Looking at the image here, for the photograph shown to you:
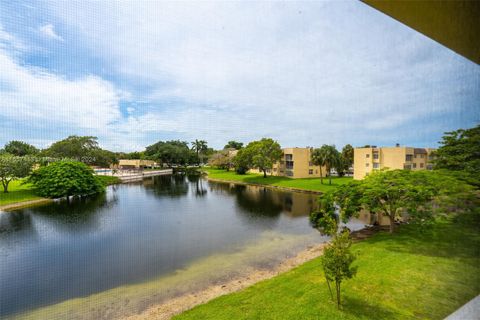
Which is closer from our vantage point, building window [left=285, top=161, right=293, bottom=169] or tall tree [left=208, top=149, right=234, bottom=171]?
building window [left=285, top=161, right=293, bottom=169]

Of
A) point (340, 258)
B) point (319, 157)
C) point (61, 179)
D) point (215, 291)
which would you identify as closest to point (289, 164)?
point (319, 157)

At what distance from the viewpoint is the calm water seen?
3600mm

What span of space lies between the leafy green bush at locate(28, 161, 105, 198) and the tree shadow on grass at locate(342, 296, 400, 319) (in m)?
10.7

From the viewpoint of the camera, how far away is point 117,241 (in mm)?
5438

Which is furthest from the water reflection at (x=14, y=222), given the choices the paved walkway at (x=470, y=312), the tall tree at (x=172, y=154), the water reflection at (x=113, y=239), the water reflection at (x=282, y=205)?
the tall tree at (x=172, y=154)

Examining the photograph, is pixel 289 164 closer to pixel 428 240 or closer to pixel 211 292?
pixel 428 240

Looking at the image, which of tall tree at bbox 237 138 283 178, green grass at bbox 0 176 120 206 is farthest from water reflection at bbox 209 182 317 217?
green grass at bbox 0 176 120 206

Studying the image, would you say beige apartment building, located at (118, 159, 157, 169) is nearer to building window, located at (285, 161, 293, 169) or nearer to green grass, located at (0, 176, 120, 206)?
green grass, located at (0, 176, 120, 206)

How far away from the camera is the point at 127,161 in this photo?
18.4 metres

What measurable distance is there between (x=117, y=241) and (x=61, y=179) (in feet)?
19.5

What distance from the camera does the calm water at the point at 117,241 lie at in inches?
142

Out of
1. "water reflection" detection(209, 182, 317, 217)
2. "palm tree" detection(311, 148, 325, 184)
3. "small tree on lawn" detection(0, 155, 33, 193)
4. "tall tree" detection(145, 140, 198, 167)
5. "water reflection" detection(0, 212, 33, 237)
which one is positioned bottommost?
"water reflection" detection(209, 182, 317, 217)

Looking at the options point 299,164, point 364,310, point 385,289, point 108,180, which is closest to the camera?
point 364,310

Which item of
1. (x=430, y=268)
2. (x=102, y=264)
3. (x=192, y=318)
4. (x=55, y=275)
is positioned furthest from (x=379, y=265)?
(x=55, y=275)
